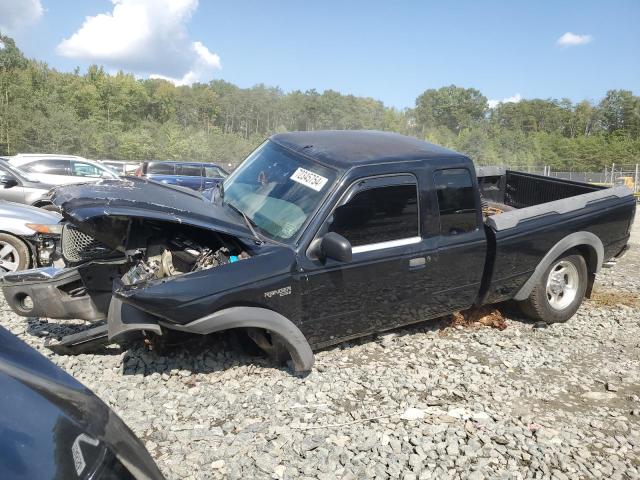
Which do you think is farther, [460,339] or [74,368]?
[460,339]

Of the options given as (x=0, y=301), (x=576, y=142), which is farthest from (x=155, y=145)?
(x=576, y=142)

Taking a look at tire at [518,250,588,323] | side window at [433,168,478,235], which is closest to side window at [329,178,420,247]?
side window at [433,168,478,235]

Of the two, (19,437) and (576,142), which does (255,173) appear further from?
(576,142)

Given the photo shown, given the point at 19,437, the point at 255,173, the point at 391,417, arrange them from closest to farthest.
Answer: the point at 19,437, the point at 391,417, the point at 255,173

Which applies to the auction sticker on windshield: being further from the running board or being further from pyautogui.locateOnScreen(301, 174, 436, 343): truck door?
the running board

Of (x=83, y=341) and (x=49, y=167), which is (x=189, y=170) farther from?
(x=83, y=341)

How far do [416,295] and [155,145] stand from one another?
52.9m

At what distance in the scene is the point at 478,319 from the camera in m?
5.38

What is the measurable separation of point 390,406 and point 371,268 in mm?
1066

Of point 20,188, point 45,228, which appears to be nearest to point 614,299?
point 45,228

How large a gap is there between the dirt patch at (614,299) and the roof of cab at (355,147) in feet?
10.3

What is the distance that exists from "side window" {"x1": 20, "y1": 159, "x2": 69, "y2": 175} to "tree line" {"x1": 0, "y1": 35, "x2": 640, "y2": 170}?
1391 inches

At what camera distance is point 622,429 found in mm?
3598

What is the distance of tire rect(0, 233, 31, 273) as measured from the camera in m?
6.06
